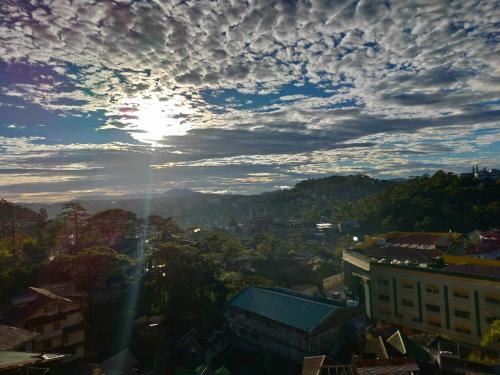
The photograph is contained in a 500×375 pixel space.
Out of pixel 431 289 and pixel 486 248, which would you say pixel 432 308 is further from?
pixel 486 248

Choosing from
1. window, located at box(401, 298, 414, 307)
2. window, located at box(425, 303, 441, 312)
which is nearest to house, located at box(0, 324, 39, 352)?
window, located at box(401, 298, 414, 307)

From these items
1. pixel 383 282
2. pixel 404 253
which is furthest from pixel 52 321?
pixel 404 253

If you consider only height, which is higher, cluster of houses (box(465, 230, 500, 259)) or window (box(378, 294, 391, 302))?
cluster of houses (box(465, 230, 500, 259))

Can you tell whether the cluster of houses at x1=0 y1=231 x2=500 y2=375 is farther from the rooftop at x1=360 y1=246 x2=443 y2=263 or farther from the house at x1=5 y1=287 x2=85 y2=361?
the rooftop at x1=360 y1=246 x2=443 y2=263

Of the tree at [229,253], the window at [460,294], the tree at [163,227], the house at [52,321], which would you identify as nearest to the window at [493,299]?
the window at [460,294]

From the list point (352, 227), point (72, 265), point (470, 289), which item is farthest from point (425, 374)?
point (352, 227)
